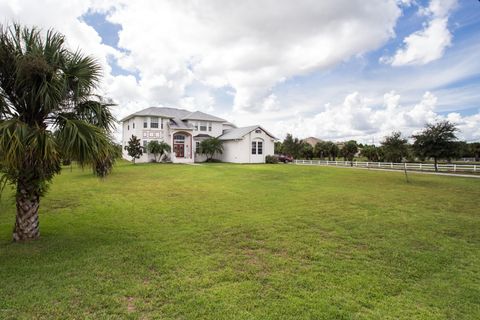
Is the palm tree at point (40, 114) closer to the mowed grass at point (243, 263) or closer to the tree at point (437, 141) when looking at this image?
the mowed grass at point (243, 263)

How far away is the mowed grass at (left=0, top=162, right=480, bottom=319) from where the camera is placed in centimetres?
381

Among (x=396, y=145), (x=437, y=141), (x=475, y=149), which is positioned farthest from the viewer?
(x=475, y=149)

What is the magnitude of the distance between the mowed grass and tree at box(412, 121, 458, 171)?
18.3 m

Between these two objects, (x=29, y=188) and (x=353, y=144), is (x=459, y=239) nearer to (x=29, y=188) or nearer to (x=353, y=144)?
(x=29, y=188)

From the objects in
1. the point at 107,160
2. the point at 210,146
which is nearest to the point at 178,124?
the point at 210,146

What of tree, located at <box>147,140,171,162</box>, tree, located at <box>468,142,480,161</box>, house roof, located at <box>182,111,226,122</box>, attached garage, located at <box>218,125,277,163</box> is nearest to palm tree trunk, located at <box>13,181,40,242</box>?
tree, located at <box>147,140,171,162</box>

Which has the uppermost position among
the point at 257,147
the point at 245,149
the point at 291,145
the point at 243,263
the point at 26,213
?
the point at 291,145

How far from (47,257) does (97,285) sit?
76.8 inches

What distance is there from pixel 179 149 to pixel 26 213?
103ft

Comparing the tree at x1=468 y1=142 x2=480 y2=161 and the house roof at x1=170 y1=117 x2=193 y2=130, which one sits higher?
the house roof at x1=170 y1=117 x2=193 y2=130

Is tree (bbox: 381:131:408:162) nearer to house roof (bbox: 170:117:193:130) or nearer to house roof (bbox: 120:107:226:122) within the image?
house roof (bbox: 170:117:193:130)

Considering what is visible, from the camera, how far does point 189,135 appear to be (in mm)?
37688

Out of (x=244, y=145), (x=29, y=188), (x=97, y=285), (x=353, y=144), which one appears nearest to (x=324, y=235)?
(x=97, y=285)

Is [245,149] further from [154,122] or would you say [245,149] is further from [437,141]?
[437,141]
